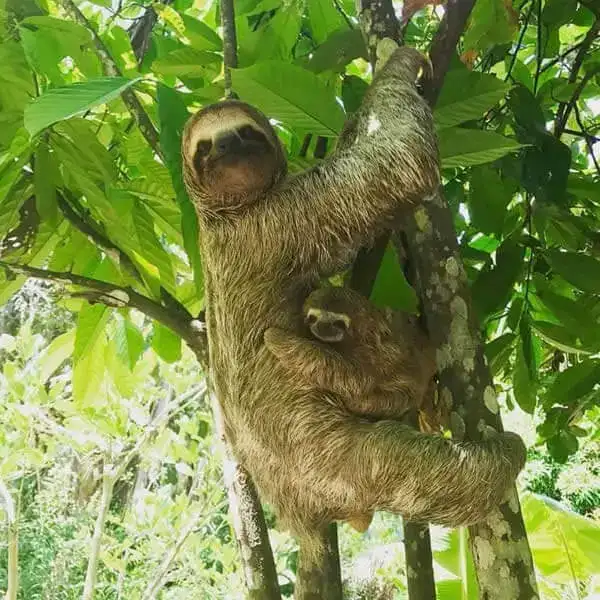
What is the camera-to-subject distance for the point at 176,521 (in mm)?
11094

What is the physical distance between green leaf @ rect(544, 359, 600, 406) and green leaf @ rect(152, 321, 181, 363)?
2527 mm

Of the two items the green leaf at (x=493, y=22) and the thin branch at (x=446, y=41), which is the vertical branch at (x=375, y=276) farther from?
the green leaf at (x=493, y=22)

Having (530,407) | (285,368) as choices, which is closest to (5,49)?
(285,368)

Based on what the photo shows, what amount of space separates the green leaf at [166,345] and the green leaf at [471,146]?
2329mm

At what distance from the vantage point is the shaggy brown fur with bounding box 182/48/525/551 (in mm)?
3273

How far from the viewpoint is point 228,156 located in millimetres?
3787

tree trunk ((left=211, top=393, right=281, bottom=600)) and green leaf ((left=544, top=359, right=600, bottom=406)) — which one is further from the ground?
green leaf ((left=544, top=359, right=600, bottom=406))

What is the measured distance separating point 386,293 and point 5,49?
7.96 ft

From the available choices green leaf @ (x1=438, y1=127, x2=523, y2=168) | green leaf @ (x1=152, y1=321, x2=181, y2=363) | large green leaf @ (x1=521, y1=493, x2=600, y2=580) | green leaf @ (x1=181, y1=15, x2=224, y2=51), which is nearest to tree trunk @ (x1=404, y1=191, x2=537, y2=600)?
green leaf @ (x1=438, y1=127, x2=523, y2=168)

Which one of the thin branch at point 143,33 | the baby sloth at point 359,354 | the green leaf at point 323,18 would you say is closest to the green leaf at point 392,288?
the baby sloth at point 359,354

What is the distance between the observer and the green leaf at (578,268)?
3.81 metres

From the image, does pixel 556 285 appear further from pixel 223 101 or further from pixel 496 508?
pixel 223 101

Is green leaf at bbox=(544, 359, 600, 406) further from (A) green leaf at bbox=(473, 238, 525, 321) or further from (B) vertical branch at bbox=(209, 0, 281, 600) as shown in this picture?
(B) vertical branch at bbox=(209, 0, 281, 600)

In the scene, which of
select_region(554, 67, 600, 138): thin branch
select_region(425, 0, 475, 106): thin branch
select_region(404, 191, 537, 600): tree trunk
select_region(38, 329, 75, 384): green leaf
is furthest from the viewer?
select_region(38, 329, 75, 384): green leaf
